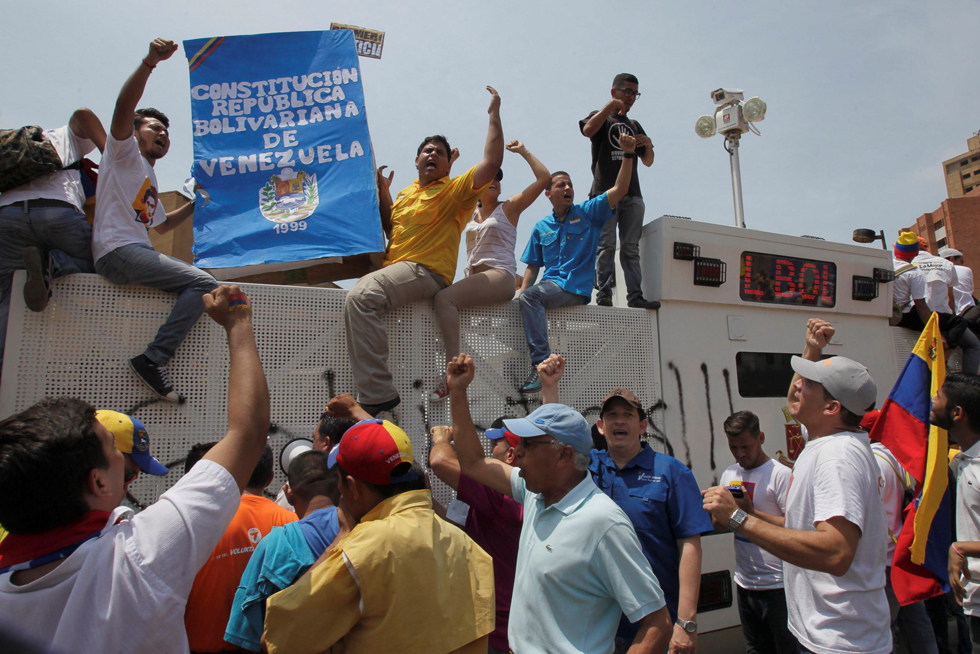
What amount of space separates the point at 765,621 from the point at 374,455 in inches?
116

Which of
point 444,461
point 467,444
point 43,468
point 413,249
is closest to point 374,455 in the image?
point 43,468

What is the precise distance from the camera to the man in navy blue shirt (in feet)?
8.69

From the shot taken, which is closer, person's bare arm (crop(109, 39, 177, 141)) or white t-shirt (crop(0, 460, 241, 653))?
white t-shirt (crop(0, 460, 241, 653))

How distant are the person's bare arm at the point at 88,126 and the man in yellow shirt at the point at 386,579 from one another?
289 cm

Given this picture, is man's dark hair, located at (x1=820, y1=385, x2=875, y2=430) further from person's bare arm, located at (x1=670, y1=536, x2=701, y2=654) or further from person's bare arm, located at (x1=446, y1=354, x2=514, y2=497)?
person's bare arm, located at (x1=446, y1=354, x2=514, y2=497)

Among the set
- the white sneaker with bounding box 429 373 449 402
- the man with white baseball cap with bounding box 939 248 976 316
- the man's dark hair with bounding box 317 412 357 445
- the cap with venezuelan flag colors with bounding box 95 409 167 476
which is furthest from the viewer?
the man with white baseball cap with bounding box 939 248 976 316

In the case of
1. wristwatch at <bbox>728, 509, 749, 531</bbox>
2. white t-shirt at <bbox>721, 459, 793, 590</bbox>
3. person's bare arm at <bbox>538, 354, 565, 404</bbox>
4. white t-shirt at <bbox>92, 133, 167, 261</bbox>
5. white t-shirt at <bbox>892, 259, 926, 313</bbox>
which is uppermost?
white t-shirt at <bbox>92, 133, 167, 261</bbox>

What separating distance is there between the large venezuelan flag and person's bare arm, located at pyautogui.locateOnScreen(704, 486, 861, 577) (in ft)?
3.90

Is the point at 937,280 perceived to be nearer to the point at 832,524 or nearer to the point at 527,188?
the point at 527,188

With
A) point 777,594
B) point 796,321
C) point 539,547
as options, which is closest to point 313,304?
point 539,547

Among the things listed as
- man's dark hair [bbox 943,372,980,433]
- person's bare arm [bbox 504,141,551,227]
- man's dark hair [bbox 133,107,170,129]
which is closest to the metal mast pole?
person's bare arm [bbox 504,141,551,227]

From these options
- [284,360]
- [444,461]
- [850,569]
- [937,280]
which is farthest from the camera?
[937,280]

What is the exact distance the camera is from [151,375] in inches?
131

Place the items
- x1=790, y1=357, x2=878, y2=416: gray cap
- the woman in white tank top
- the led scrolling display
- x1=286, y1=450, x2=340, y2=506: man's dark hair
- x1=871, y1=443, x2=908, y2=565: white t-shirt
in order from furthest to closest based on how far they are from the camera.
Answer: the led scrolling display
the woman in white tank top
x1=871, y1=443, x2=908, y2=565: white t-shirt
x1=286, y1=450, x2=340, y2=506: man's dark hair
x1=790, y1=357, x2=878, y2=416: gray cap
